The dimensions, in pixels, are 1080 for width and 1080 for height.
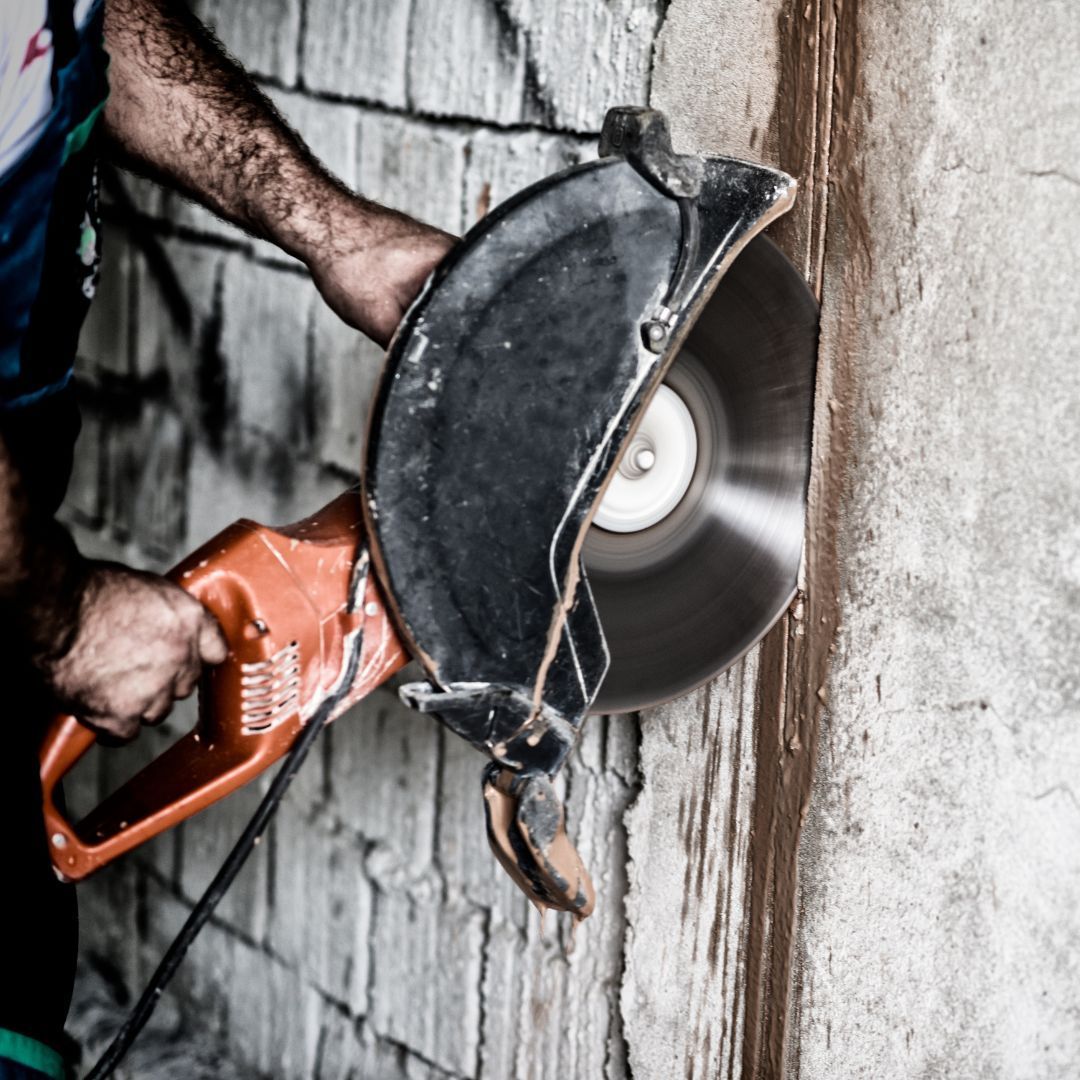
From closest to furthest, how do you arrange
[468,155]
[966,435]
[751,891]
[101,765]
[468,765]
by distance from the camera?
[966,435] < [751,891] < [468,155] < [468,765] < [101,765]

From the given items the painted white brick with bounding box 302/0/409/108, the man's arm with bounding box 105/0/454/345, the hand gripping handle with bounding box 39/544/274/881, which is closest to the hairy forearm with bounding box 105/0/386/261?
the man's arm with bounding box 105/0/454/345

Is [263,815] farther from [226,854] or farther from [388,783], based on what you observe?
[226,854]

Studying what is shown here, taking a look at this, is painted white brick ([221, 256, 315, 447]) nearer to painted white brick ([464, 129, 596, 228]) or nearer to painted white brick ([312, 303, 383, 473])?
painted white brick ([312, 303, 383, 473])

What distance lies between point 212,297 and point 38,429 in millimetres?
894

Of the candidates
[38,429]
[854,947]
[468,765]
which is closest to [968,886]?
[854,947]

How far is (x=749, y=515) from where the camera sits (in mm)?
1252

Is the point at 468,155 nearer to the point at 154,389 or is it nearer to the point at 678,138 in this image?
the point at 678,138

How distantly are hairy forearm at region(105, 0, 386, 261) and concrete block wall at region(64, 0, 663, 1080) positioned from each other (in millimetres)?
418

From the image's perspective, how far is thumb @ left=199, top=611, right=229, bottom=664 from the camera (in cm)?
103

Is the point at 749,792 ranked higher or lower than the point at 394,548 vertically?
lower

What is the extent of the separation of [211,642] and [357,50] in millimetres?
1016

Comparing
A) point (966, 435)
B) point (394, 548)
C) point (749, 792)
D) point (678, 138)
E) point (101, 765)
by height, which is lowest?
point (101, 765)

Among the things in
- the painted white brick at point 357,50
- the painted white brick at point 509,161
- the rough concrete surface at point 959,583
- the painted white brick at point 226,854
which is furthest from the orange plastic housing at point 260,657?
the painted white brick at point 226,854

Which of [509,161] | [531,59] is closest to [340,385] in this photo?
[509,161]
